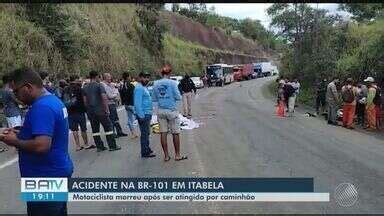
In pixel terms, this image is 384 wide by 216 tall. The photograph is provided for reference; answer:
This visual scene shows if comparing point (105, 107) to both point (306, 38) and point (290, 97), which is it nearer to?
point (290, 97)

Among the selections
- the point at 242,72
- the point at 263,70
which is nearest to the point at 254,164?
the point at 242,72

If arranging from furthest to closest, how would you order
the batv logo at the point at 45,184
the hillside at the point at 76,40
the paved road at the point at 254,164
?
1. the hillside at the point at 76,40
2. the paved road at the point at 254,164
3. the batv logo at the point at 45,184

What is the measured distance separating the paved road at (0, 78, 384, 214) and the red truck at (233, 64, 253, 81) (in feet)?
201

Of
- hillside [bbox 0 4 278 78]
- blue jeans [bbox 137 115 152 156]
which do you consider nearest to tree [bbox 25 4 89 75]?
hillside [bbox 0 4 278 78]

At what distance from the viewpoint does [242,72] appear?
8312 cm

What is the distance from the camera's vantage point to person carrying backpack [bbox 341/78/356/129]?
19500 mm

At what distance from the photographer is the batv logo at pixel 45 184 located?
15.8 ft

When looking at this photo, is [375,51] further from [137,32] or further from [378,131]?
[137,32]

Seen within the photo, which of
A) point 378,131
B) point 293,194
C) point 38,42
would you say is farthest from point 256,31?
point 293,194

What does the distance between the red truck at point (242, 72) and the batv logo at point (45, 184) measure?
7355 cm

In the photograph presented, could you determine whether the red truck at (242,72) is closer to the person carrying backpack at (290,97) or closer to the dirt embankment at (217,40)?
the dirt embankment at (217,40)

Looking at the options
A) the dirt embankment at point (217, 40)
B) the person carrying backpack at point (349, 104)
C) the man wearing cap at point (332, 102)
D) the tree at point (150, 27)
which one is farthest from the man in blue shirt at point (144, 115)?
the dirt embankment at point (217, 40)

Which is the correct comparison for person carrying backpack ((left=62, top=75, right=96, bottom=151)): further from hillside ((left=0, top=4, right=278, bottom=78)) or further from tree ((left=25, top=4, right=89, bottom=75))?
tree ((left=25, top=4, right=89, bottom=75))
